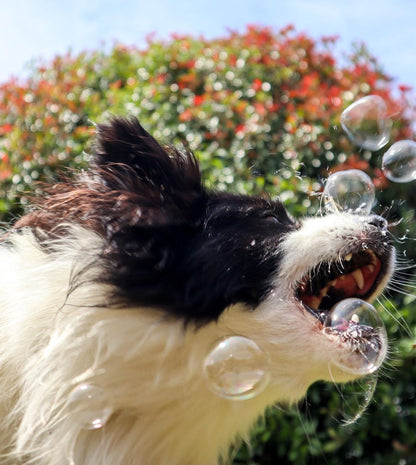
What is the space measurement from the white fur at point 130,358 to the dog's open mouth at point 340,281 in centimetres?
5

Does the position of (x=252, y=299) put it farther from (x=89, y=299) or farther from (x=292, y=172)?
(x=292, y=172)

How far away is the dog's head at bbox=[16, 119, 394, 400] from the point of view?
234cm

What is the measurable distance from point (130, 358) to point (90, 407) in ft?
0.67

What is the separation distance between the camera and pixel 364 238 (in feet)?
7.97

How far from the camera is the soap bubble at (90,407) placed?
2318 mm

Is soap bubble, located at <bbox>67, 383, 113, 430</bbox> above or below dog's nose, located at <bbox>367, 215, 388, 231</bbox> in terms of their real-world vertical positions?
below

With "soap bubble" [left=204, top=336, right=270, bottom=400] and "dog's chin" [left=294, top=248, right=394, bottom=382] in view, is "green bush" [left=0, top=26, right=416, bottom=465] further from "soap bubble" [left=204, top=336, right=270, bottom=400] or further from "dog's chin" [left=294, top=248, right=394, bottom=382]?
"soap bubble" [left=204, top=336, right=270, bottom=400]

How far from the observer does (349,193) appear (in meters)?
2.91

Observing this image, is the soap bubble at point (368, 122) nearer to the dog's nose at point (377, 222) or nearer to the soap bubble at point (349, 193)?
the soap bubble at point (349, 193)

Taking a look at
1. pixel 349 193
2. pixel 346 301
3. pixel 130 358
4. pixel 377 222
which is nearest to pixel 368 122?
pixel 349 193

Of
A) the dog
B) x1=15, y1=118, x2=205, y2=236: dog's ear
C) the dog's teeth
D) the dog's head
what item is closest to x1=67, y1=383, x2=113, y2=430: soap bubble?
the dog

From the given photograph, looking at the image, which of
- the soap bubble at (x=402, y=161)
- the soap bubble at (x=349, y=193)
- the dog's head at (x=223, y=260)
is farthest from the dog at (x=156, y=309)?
the soap bubble at (x=402, y=161)

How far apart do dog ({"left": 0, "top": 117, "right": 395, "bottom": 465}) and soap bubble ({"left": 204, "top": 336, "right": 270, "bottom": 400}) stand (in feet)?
0.13

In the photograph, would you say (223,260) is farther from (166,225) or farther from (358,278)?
(358,278)
